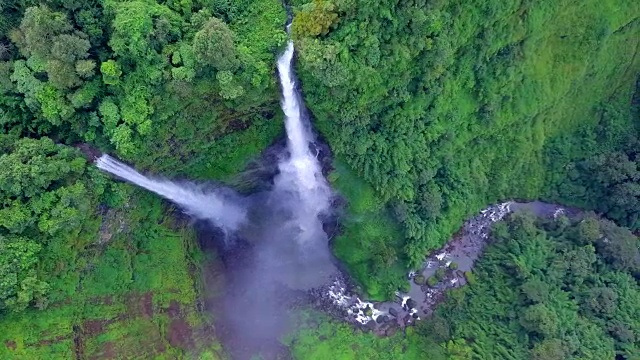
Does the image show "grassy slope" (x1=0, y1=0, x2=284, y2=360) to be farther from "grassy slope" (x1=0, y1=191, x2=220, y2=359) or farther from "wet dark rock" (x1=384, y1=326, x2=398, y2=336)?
"wet dark rock" (x1=384, y1=326, x2=398, y2=336)

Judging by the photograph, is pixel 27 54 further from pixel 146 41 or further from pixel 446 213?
pixel 446 213

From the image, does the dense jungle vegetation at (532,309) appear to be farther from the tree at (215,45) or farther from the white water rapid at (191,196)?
the tree at (215,45)

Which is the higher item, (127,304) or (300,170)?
(300,170)

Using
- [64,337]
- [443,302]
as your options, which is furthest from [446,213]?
[64,337]

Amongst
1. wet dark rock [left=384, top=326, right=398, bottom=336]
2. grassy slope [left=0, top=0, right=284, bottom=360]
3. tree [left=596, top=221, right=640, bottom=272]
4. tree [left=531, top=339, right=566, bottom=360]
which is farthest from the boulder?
tree [left=596, top=221, right=640, bottom=272]

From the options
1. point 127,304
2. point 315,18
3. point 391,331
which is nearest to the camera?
point 315,18

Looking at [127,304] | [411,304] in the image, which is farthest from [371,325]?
[127,304]

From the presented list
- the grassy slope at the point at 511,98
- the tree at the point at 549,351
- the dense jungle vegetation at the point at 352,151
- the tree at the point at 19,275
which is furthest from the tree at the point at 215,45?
the tree at the point at 549,351

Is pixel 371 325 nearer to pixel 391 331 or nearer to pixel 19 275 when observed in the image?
pixel 391 331
